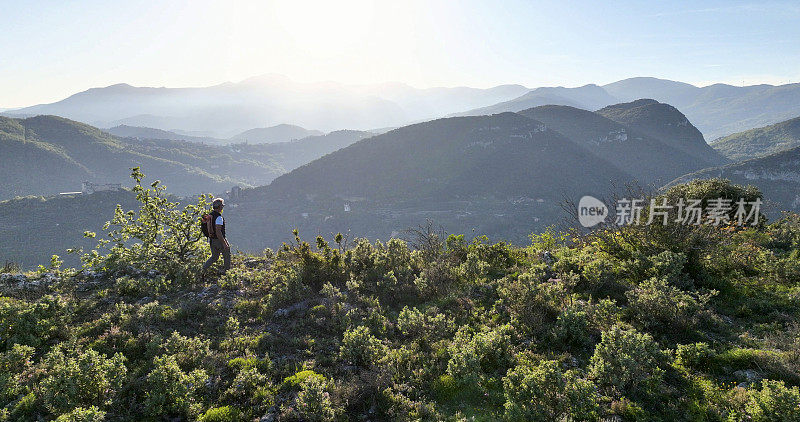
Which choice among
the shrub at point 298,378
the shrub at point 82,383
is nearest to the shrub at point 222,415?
the shrub at point 298,378

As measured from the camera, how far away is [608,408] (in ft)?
15.6

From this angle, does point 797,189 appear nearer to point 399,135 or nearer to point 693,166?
point 693,166

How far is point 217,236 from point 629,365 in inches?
388

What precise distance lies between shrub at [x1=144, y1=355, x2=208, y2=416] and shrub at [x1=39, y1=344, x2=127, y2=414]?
0.49 meters

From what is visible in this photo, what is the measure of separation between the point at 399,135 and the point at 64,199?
457 feet

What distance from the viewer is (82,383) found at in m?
4.71

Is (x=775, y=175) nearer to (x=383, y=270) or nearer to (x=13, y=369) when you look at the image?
(x=383, y=270)

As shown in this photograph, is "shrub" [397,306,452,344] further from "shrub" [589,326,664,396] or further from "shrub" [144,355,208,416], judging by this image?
"shrub" [144,355,208,416]

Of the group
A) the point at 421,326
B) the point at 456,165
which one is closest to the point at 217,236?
the point at 421,326

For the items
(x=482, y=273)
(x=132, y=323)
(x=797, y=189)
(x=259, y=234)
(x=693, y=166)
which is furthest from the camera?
(x=693, y=166)

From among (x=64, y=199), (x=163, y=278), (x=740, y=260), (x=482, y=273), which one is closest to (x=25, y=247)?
(x=64, y=199)

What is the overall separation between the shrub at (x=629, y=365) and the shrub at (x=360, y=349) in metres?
3.57

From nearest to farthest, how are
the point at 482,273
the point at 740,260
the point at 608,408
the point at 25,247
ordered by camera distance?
the point at 608,408, the point at 740,260, the point at 482,273, the point at 25,247

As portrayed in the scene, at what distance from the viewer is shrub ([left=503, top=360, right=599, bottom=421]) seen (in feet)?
14.8
